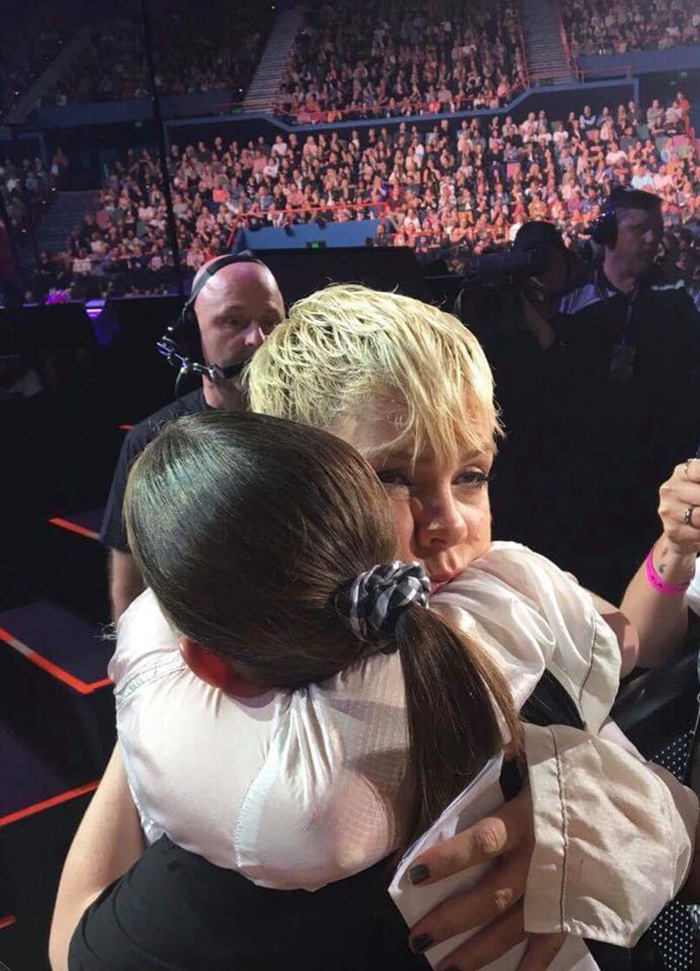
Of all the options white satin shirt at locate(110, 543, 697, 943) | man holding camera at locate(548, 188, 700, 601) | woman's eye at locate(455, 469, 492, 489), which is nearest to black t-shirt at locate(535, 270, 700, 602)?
man holding camera at locate(548, 188, 700, 601)

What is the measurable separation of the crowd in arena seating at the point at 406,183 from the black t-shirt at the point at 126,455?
316 millimetres

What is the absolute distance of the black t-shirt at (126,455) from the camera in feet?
5.48

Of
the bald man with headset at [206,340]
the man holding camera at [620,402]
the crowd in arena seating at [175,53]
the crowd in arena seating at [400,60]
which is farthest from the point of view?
the man holding camera at [620,402]

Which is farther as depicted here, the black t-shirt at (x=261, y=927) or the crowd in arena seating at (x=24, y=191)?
the crowd in arena seating at (x=24, y=191)

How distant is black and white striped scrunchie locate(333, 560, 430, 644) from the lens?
0.56 m

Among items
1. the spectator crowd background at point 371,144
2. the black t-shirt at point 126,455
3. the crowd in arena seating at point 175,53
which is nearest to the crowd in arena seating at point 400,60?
the spectator crowd background at point 371,144

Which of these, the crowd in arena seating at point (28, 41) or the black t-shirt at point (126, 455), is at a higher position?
the crowd in arena seating at point (28, 41)

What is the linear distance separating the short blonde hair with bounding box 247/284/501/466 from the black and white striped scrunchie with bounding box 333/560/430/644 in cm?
23

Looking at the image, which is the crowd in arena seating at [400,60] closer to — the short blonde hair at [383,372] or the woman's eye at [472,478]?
the short blonde hair at [383,372]

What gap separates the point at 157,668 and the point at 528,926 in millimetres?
365

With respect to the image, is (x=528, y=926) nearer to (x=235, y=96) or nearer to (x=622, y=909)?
(x=622, y=909)

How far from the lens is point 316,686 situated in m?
0.62

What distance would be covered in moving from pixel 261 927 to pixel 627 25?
2256 millimetres

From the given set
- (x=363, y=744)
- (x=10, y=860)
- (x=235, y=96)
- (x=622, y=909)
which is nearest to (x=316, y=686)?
(x=363, y=744)
